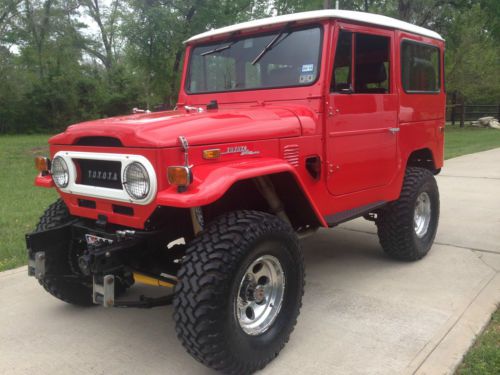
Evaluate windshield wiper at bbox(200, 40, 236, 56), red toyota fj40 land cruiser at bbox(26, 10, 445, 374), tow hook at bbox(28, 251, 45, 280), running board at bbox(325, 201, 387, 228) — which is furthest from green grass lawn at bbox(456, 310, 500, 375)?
windshield wiper at bbox(200, 40, 236, 56)

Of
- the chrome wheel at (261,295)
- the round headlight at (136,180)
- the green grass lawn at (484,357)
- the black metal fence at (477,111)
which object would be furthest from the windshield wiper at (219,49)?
the black metal fence at (477,111)

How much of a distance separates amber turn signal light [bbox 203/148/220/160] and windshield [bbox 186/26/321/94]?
1.18 m

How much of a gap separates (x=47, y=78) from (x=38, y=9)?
5501 millimetres

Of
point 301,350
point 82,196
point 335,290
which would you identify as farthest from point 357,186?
point 82,196

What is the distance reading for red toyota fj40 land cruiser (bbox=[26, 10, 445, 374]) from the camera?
2.68 metres

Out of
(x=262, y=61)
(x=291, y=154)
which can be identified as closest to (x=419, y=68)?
(x=262, y=61)

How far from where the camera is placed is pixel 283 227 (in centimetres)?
303

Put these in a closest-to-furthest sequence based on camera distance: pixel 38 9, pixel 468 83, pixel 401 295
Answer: pixel 401 295, pixel 468 83, pixel 38 9

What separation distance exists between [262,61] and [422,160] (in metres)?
2.36

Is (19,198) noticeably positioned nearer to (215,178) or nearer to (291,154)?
(291,154)

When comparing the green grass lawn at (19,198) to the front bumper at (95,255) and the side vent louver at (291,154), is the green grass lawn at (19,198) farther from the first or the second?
the side vent louver at (291,154)

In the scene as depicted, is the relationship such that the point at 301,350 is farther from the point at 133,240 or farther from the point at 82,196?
the point at 82,196

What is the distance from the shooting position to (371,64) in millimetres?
4113

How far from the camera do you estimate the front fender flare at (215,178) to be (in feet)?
8.23
